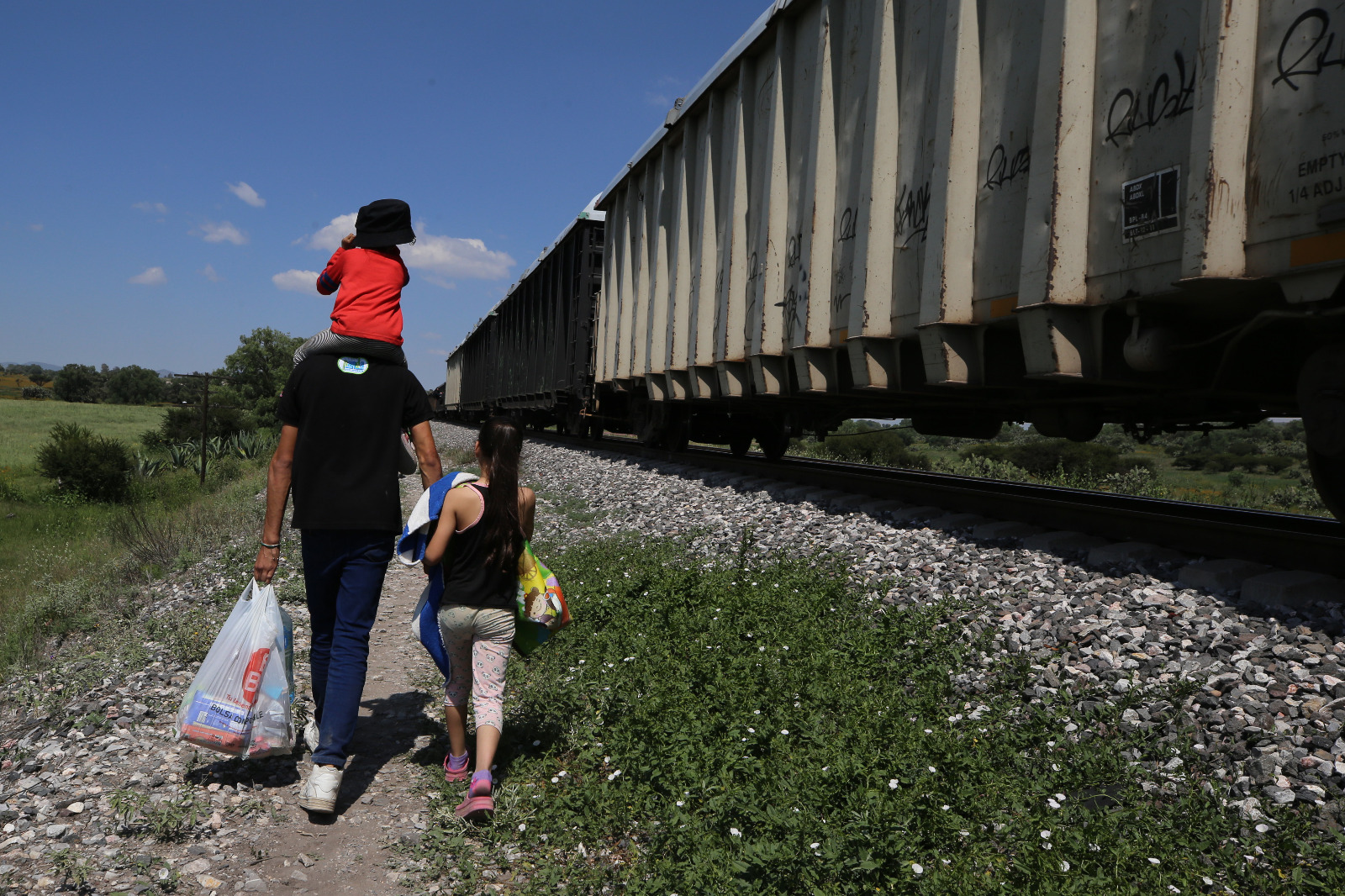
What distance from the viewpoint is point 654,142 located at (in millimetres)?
12742

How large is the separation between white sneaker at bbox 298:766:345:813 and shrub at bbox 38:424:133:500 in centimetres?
2437

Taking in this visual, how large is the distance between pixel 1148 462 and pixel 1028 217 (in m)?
23.6

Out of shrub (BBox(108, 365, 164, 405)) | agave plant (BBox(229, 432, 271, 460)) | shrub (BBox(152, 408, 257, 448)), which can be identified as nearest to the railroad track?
agave plant (BBox(229, 432, 271, 460))

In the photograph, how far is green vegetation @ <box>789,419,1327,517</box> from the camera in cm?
1502

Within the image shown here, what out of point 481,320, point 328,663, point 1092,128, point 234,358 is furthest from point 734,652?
point 234,358

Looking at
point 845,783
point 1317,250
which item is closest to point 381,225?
point 845,783

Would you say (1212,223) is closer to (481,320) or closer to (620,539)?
(620,539)

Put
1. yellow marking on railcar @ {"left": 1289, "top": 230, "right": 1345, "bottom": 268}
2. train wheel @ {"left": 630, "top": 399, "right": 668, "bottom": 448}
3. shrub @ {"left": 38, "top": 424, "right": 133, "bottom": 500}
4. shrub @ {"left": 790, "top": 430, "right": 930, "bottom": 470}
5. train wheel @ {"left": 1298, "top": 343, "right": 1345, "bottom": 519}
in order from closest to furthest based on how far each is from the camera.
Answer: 1. yellow marking on railcar @ {"left": 1289, "top": 230, "right": 1345, "bottom": 268}
2. train wheel @ {"left": 1298, "top": 343, "right": 1345, "bottom": 519}
3. train wheel @ {"left": 630, "top": 399, "right": 668, "bottom": 448}
4. shrub @ {"left": 38, "top": 424, "right": 133, "bottom": 500}
5. shrub @ {"left": 790, "top": 430, "right": 930, "bottom": 470}

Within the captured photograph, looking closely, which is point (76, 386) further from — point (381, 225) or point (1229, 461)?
point (381, 225)

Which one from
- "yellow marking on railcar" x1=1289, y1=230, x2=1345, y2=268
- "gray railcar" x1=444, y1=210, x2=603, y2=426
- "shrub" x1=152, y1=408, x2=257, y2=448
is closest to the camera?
"yellow marking on railcar" x1=1289, y1=230, x2=1345, y2=268

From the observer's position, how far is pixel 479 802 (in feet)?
9.98

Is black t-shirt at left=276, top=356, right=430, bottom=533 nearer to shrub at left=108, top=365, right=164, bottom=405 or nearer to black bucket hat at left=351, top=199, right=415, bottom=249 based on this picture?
black bucket hat at left=351, top=199, right=415, bottom=249

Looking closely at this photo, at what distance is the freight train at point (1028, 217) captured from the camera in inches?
152

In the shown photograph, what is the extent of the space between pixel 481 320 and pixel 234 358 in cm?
6606
